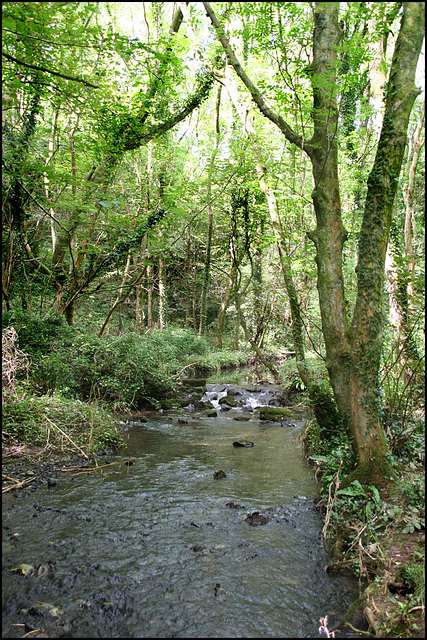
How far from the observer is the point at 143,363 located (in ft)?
37.8

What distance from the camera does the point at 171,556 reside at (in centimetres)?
414

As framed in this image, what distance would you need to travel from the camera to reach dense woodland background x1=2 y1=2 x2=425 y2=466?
15.6 feet

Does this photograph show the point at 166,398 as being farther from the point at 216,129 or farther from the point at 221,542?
the point at 216,129

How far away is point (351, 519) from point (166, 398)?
32.1ft

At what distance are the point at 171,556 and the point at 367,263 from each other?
397cm

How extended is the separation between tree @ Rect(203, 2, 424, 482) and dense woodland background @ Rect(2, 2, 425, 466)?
0.08 feet

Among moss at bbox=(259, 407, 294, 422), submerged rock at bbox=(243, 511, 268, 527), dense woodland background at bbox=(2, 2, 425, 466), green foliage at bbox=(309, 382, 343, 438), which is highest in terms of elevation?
dense woodland background at bbox=(2, 2, 425, 466)

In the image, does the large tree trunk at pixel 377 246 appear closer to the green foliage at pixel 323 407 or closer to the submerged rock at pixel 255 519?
the green foliage at pixel 323 407

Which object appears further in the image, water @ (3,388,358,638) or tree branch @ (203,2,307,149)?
tree branch @ (203,2,307,149)

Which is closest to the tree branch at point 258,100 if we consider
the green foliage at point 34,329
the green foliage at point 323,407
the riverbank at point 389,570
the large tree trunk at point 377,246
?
the large tree trunk at point 377,246

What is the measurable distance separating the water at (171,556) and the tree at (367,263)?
55.3 inches

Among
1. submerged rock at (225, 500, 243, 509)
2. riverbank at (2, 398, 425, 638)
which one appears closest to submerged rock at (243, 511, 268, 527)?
submerged rock at (225, 500, 243, 509)

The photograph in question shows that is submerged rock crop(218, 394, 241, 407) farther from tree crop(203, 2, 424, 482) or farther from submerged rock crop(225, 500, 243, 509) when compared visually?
tree crop(203, 2, 424, 482)

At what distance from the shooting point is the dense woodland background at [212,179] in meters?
4.75
